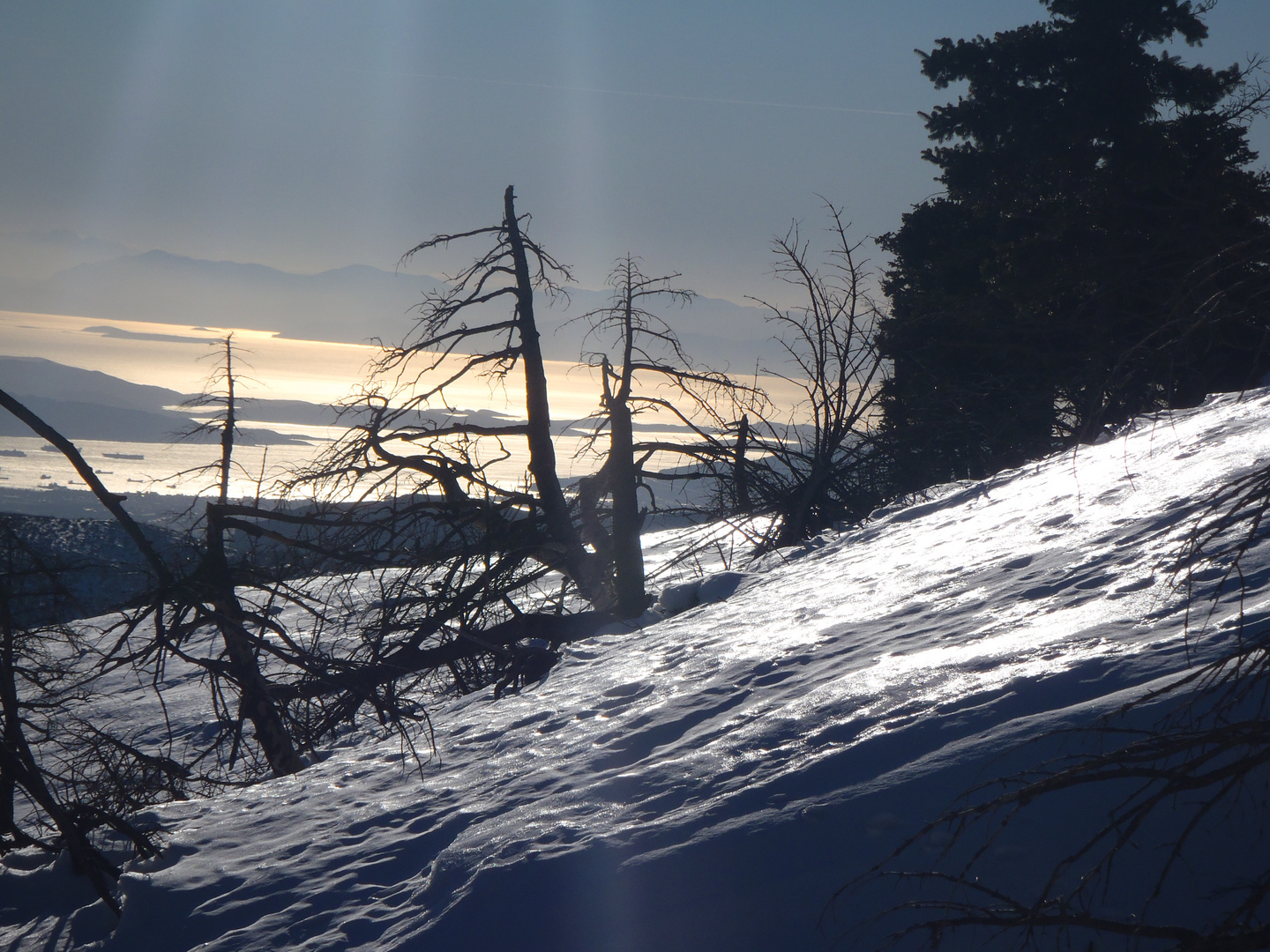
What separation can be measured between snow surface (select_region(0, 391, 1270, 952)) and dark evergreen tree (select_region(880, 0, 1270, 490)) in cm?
845

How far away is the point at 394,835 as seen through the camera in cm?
412

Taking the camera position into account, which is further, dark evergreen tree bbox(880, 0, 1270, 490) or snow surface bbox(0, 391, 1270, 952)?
dark evergreen tree bbox(880, 0, 1270, 490)

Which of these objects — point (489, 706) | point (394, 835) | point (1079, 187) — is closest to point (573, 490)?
point (489, 706)

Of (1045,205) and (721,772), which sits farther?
(1045,205)

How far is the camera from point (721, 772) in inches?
138

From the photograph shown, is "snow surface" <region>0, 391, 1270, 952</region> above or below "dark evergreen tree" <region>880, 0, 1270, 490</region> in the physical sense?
below

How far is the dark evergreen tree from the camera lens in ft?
47.0

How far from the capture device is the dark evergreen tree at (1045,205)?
14.3m

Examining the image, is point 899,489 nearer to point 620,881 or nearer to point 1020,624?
point 1020,624

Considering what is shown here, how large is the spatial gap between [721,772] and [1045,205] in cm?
1616

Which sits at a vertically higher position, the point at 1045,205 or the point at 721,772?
the point at 1045,205

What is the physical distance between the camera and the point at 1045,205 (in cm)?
1644

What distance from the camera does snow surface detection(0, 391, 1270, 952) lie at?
281cm

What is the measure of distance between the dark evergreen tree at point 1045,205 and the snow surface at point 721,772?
845 centimetres
